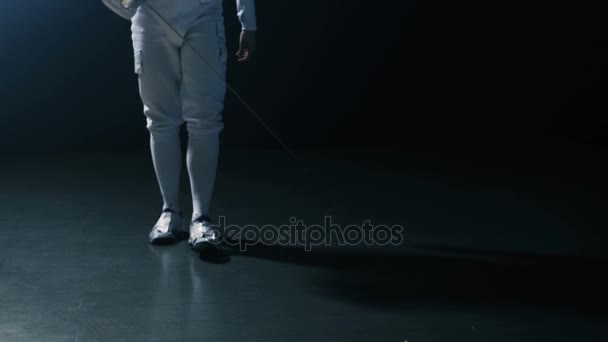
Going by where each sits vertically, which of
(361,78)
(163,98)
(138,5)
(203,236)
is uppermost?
(138,5)

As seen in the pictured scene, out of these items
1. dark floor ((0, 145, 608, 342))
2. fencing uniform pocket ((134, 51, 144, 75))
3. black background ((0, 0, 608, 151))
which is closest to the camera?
dark floor ((0, 145, 608, 342))

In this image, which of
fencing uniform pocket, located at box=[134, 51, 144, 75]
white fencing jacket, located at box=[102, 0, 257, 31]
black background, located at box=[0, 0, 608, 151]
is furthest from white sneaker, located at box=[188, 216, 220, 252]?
black background, located at box=[0, 0, 608, 151]

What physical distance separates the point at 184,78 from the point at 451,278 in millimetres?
→ 1019

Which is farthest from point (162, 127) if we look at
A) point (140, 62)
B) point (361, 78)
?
point (361, 78)

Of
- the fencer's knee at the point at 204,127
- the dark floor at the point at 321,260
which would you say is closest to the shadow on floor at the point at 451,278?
the dark floor at the point at 321,260

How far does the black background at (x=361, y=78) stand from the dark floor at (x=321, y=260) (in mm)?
438

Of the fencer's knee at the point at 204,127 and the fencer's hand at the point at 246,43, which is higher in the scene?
the fencer's hand at the point at 246,43

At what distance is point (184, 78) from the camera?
260 centimetres

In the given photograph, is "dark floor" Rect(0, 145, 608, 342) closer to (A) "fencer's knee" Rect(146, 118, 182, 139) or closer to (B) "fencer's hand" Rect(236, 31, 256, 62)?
(A) "fencer's knee" Rect(146, 118, 182, 139)

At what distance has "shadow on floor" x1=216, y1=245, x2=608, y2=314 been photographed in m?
2.20

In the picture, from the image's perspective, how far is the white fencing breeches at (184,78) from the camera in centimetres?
256

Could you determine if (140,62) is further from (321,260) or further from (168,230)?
(321,260)

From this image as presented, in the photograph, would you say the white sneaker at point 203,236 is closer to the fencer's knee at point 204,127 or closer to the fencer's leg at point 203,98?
the fencer's leg at point 203,98

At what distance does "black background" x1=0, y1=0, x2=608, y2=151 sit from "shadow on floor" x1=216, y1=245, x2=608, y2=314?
1.94 m
